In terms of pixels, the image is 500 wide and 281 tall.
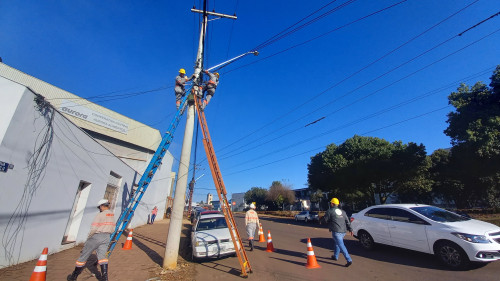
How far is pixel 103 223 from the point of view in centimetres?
495

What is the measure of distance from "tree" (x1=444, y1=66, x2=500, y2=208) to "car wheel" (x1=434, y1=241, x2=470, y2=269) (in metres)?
14.6

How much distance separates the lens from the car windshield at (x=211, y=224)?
27.4ft

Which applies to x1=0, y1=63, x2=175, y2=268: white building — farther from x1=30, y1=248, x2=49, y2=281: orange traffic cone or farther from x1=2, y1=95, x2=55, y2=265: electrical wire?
x1=30, y1=248, x2=49, y2=281: orange traffic cone

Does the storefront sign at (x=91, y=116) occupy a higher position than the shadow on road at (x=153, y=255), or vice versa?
the storefront sign at (x=91, y=116)

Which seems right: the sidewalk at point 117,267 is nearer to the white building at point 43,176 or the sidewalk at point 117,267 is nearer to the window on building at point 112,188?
the white building at point 43,176

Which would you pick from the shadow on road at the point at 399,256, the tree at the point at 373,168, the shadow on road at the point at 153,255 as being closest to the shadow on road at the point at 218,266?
the shadow on road at the point at 153,255

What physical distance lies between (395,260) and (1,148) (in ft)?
34.1

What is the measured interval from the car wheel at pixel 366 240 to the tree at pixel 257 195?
4938 cm

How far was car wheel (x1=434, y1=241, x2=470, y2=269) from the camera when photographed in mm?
5321

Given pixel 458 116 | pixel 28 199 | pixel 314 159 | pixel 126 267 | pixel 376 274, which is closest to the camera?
pixel 376 274

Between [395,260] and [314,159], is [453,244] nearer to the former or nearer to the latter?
[395,260]

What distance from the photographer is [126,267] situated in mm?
6348

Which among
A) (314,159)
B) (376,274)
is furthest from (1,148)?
(314,159)

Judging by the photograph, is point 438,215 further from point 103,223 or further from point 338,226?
point 103,223
